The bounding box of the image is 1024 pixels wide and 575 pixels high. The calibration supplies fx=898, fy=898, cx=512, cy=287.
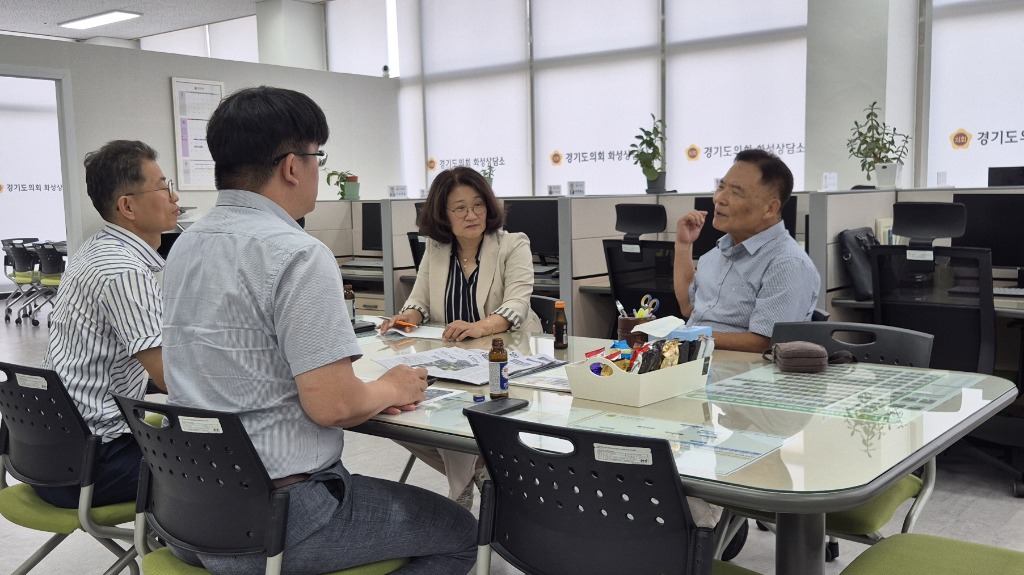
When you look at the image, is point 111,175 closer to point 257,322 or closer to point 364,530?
point 257,322

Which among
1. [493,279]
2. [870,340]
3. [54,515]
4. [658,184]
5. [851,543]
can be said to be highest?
[658,184]

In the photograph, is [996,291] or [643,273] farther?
[643,273]

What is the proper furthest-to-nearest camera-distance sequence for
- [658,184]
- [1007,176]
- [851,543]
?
[658,184]
[1007,176]
[851,543]

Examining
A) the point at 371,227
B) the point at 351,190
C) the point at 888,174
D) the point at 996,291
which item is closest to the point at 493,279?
the point at 996,291

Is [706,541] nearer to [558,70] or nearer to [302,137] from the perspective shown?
[302,137]

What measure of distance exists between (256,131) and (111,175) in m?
0.89

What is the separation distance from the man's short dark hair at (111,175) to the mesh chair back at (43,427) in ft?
1.60

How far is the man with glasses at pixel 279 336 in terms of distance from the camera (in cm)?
157

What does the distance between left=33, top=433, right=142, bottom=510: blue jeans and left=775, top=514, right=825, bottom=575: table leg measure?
1464 mm

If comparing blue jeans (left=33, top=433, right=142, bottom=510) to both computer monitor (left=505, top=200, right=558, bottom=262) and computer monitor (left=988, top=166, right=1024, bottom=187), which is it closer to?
computer monitor (left=505, top=200, right=558, bottom=262)

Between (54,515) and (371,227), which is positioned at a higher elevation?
(371,227)

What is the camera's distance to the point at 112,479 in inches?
83.7

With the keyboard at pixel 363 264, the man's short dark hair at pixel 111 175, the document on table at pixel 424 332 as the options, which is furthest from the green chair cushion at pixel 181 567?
the keyboard at pixel 363 264

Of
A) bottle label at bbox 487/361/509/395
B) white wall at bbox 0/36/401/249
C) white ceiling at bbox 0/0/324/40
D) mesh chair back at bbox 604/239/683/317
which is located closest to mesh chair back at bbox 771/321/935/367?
bottle label at bbox 487/361/509/395
